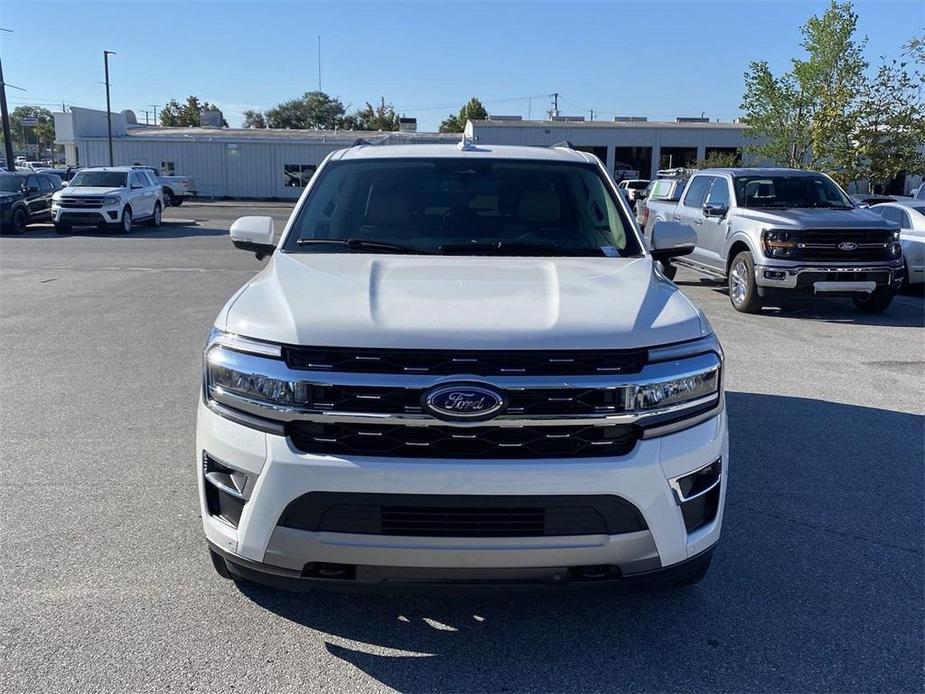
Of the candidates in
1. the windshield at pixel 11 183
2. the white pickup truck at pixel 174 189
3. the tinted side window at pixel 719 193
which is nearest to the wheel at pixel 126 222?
the windshield at pixel 11 183

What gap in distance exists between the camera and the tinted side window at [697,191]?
13420 mm

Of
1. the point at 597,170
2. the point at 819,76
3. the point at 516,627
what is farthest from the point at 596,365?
the point at 819,76

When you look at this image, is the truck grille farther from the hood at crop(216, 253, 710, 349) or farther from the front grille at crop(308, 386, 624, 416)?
the front grille at crop(308, 386, 624, 416)

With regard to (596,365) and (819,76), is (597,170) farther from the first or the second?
(819,76)

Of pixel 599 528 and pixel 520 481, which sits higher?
pixel 520 481

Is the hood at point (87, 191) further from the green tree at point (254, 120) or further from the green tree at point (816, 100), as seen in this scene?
the green tree at point (254, 120)

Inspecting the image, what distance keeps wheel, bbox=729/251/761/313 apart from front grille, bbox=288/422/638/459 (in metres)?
9.13

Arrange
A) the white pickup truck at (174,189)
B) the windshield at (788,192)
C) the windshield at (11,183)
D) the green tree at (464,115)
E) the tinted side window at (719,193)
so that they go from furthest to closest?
the green tree at (464,115) → the white pickup truck at (174,189) → the windshield at (11,183) → the tinted side window at (719,193) → the windshield at (788,192)

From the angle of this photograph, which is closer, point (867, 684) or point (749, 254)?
point (867, 684)

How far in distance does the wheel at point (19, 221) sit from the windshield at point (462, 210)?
72.1ft

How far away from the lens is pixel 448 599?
3383 millimetres

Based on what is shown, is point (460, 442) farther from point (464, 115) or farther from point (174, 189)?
point (464, 115)

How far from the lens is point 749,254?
11.4 meters

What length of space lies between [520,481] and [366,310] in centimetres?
86
